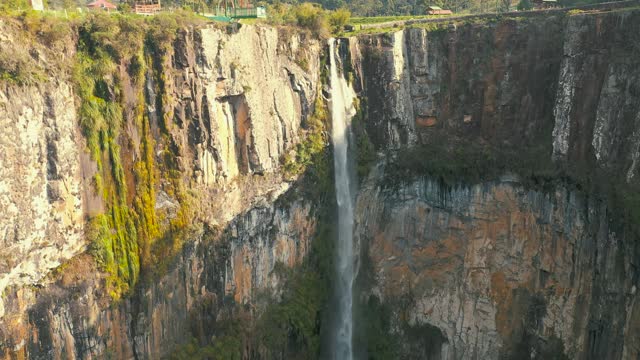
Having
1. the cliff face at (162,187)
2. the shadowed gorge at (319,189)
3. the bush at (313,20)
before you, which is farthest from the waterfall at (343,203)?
the cliff face at (162,187)

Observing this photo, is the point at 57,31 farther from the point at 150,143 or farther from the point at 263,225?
the point at 263,225

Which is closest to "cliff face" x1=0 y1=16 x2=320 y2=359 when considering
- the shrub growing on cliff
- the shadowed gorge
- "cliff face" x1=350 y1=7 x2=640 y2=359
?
the shadowed gorge

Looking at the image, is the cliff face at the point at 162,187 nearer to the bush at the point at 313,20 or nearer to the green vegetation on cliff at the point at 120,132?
the green vegetation on cliff at the point at 120,132

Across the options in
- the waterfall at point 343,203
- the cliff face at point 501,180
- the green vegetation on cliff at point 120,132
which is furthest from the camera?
the waterfall at point 343,203

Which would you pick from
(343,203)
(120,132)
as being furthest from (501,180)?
(120,132)

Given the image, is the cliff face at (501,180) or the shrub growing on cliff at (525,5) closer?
the cliff face at (501,180)
